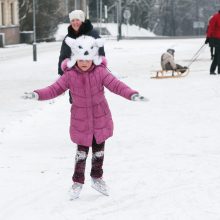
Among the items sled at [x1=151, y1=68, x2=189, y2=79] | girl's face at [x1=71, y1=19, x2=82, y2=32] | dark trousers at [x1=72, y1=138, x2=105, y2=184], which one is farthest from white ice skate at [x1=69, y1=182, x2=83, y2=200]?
sled at [x1=151, y1=68, x2=189, y2=79]

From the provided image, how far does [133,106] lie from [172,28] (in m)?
90.5

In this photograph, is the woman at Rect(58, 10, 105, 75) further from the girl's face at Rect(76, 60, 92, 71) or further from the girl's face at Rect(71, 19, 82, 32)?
the girl's face at Rect(76, 60, 92, 71)

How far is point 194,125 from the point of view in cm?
958

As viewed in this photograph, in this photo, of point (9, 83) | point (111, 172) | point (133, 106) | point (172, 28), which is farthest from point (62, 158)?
point (172, 28)

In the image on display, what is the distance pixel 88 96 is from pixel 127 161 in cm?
201

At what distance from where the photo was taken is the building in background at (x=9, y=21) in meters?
44.2

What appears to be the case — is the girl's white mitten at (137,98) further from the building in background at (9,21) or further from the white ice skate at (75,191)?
the building in background at (9,21)

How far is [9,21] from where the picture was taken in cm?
4547

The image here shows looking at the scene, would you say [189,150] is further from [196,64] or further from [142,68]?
[196,64]

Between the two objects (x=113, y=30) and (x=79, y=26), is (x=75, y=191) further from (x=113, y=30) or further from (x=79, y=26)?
(x=113, y=30)

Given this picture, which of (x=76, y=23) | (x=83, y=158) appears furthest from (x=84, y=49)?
(x=76, y=23)

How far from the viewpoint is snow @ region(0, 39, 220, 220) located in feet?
17.8

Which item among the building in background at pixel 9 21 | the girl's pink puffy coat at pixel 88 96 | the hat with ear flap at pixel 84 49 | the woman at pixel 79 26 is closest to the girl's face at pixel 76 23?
the woman at pixel 79 26

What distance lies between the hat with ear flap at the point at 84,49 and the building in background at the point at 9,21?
3769cm
